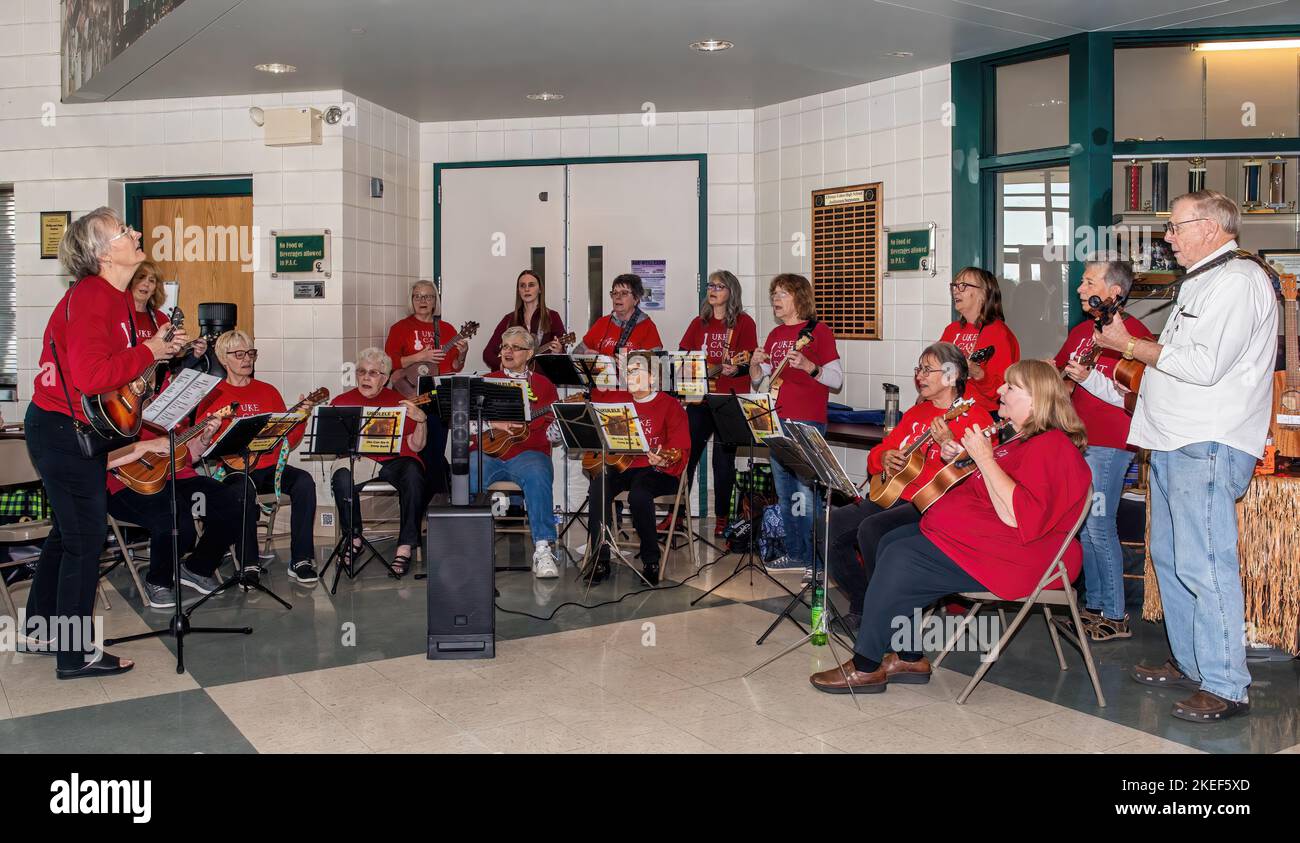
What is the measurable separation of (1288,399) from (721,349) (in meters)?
3.18

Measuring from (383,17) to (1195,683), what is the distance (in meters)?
4.53

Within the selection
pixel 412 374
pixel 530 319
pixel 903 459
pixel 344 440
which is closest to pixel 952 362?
pixel 903 459

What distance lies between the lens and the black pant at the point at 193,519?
183 inches

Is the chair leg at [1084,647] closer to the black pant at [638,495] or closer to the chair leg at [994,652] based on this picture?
the chair leg at [994,652]

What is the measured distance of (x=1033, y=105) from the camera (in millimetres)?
5996

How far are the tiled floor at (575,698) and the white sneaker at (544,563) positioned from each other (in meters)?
0.68

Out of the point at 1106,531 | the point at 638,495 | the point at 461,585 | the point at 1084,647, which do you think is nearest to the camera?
the point at 1084,647

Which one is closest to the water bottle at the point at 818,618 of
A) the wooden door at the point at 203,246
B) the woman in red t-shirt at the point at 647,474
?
the woman in red t-shirt at the point at 647,474

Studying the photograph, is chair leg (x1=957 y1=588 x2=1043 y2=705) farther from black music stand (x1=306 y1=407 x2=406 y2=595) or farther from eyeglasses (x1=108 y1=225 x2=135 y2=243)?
eyeglasses (x1=108 y1=225 x2=135 y2=243)

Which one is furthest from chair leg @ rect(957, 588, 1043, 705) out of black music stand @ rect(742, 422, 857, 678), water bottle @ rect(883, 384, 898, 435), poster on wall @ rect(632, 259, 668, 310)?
poster on wall @ rect(632, 259, 668, 310)

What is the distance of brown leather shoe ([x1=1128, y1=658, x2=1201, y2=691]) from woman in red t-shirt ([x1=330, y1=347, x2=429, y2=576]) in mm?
3524

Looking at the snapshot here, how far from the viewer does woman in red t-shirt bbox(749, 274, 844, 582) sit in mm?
5652

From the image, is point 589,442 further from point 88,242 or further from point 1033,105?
point 1033,105
